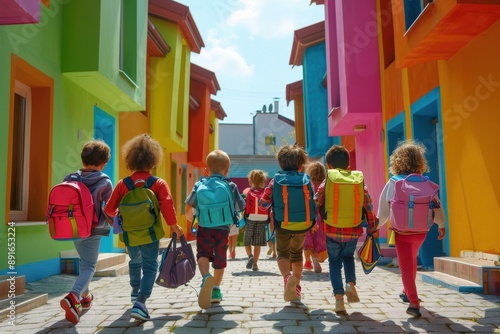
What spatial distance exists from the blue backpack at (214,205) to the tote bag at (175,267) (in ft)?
1.22

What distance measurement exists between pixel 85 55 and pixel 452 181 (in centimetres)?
560

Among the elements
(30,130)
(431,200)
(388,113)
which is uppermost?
(388,113)

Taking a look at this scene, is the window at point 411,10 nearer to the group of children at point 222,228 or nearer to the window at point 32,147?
the group of children at point 222,228

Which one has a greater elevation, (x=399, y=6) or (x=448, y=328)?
(x=399, y=6)

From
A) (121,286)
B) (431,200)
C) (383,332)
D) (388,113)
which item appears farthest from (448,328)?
(388,113)

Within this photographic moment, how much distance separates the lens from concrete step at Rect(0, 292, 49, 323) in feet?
13.7

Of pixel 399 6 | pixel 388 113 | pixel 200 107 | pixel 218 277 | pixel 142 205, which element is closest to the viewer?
pixel 142 205

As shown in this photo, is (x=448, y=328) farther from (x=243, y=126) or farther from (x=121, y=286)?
(x=243, y=126)

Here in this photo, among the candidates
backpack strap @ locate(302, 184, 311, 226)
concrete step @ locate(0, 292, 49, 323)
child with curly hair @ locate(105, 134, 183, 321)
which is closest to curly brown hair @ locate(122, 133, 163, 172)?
child with curly hair @ locate(105, 134, 183, 321)

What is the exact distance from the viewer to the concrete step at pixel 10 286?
4578mm

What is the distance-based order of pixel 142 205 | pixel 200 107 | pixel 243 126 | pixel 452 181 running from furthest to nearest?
pixel 243 126 → pixel 200 107 → pixel 452 181 → pixel 142 205

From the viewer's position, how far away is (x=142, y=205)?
4.09 m

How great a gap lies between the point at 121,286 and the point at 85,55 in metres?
3.52

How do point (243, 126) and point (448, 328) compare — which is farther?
point (243, 126)
